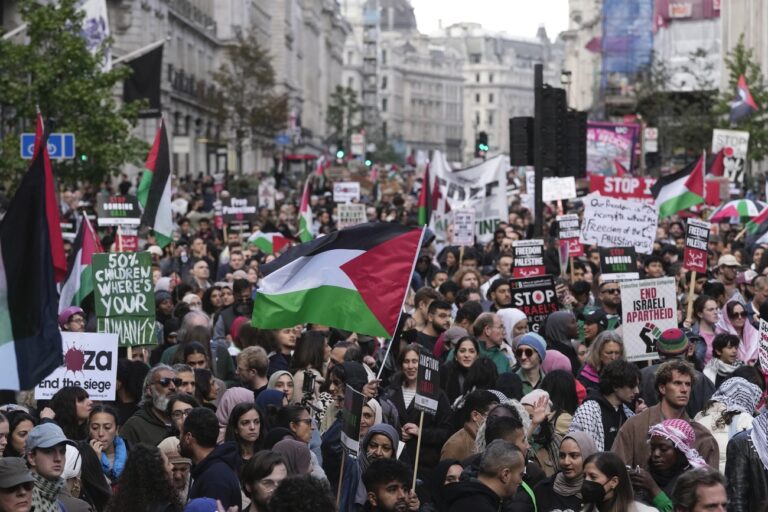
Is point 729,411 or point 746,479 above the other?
point 729,411

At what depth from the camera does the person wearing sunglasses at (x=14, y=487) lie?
730 centimetres

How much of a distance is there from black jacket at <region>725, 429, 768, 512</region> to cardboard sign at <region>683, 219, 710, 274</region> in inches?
305

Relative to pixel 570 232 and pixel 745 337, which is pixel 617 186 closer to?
pixel 570 232

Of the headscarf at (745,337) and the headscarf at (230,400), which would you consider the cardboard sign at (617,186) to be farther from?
the headscarf at (230,400)

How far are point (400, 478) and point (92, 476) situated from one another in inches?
73.5

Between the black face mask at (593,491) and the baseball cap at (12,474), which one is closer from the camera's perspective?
the baseball cap at (12,474)

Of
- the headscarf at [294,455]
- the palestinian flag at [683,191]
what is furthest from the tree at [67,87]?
the headscarf at [294,455]

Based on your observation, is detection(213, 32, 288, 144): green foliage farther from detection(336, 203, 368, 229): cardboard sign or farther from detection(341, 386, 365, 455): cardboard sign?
detection(341, 386, 365, 455): cardboard sign

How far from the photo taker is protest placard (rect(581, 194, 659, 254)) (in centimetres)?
1978

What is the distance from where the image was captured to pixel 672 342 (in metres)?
12.0

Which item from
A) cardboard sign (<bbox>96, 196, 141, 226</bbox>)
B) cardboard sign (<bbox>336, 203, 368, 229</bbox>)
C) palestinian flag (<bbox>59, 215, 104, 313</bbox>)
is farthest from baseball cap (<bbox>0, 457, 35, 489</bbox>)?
cardboard sign (<bbox>336, 203, 368, 229</bbox>)

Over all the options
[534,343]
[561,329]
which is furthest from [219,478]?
[561,329]

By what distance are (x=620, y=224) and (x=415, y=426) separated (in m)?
10.4

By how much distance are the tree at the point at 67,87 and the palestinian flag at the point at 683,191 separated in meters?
12.9
